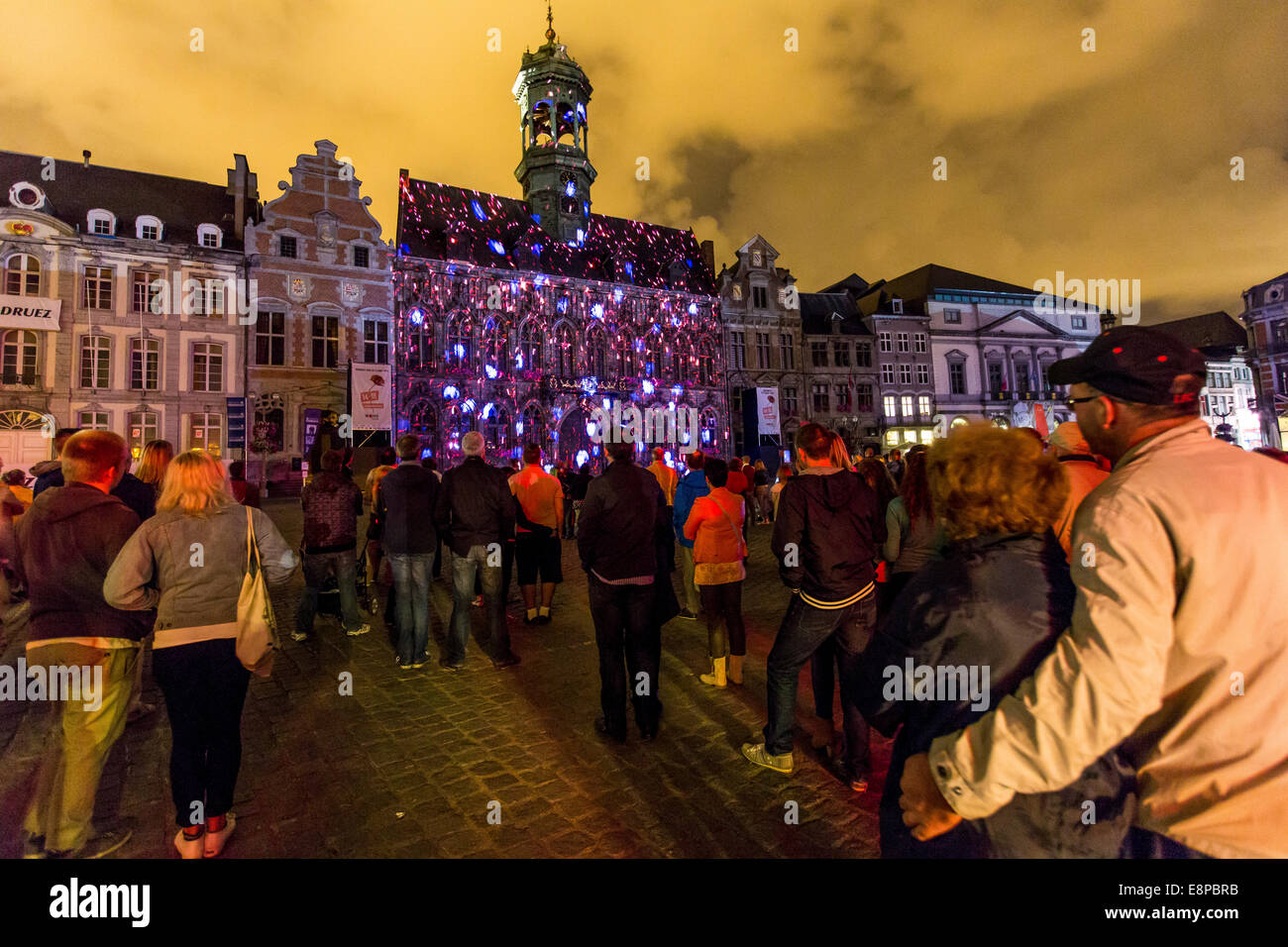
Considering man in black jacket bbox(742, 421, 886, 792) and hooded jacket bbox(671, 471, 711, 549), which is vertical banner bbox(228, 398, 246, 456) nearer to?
hooded jacket bbox(671, 471, 711, 549)

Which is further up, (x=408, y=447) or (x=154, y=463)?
(x=408, y=447)

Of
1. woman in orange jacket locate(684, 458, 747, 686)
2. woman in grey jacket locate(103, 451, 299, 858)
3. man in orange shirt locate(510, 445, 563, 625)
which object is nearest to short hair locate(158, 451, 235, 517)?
woman in grey jacket locate(103, 451, 299, 858)

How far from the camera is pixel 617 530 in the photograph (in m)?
4.34

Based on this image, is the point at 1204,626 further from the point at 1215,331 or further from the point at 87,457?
the point at 1215,331

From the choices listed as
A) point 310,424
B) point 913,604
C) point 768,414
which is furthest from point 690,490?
point 768,414

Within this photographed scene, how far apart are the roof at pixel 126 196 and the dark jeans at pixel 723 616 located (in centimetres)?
3038

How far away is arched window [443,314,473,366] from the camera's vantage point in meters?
28.9

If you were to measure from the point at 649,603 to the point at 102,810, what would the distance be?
11.5 feet

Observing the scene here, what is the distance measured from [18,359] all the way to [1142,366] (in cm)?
3313

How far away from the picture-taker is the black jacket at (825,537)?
3.63 metres

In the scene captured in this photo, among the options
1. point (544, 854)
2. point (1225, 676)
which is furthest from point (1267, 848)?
point (544, 854)

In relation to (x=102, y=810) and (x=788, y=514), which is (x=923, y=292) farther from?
(x=102, y=810)

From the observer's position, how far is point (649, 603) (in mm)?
4383

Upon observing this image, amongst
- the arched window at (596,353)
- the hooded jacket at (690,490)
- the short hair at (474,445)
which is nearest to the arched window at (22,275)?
the arched window at (596,353)
